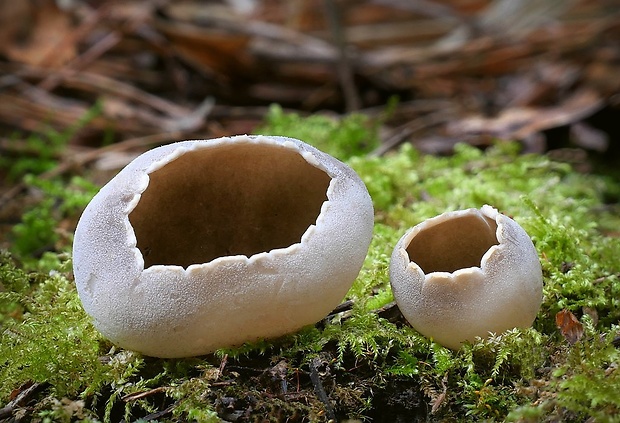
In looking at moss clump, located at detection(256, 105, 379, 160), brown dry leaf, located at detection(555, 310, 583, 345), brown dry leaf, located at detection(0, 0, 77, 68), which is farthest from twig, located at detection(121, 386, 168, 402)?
brown dry leaf, located at detection(0, 0, 77, 68)

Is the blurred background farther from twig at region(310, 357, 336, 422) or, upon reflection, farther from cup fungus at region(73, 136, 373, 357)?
twig at region(310, 357, 336, 422)

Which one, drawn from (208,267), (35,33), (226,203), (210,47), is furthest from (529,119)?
(35,33)

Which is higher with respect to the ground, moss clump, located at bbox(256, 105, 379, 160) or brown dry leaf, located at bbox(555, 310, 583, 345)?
brown dry leaf, located at bbox(555, 310, 583, 345)

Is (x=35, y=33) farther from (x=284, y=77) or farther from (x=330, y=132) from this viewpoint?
(x=330, y=132)

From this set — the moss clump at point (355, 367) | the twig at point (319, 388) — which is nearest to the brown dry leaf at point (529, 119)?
the moss clump at point (355, 367)

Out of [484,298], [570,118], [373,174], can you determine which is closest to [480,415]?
[484,298]
